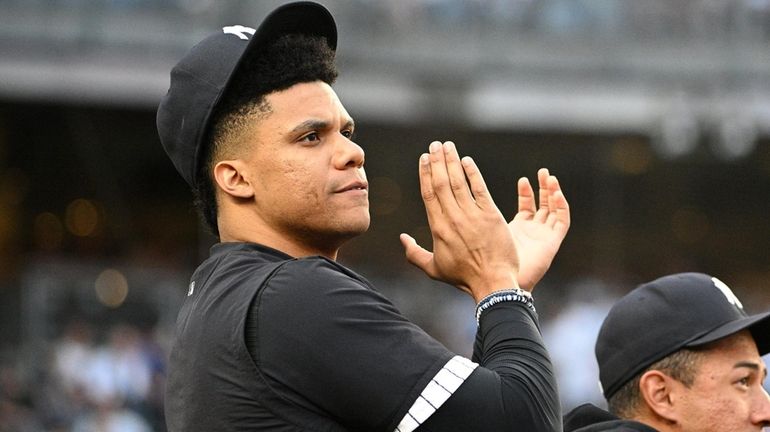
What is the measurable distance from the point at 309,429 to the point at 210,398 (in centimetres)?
23

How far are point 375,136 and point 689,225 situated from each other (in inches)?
268

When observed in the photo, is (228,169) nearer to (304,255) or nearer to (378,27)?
(304,255)

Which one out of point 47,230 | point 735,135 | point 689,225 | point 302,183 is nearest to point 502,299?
point 302,183

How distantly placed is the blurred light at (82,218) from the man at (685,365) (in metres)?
15.9

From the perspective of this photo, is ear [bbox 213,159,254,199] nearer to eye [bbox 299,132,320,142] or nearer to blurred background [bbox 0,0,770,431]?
eye [bbox 299,132,320,142]

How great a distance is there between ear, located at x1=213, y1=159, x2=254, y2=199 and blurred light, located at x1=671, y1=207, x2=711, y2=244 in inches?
771

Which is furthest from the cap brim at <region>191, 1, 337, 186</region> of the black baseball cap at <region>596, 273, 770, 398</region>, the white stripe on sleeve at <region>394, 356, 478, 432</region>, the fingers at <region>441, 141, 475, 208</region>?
the black baseball cap at <region>596, 273, 770, 398</region>

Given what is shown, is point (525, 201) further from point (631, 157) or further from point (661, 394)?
point (631, 157)

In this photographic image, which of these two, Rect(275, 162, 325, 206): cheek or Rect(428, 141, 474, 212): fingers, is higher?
Rect(428, 141, 474, 212): fingers

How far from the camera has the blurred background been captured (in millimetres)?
14086

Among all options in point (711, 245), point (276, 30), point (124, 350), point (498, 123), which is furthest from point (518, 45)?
point (276, 30)

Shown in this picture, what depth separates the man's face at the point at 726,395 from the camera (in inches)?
141

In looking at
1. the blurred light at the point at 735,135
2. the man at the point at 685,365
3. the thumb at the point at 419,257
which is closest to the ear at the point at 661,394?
the man at the point at 685,365

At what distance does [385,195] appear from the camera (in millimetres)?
21047
